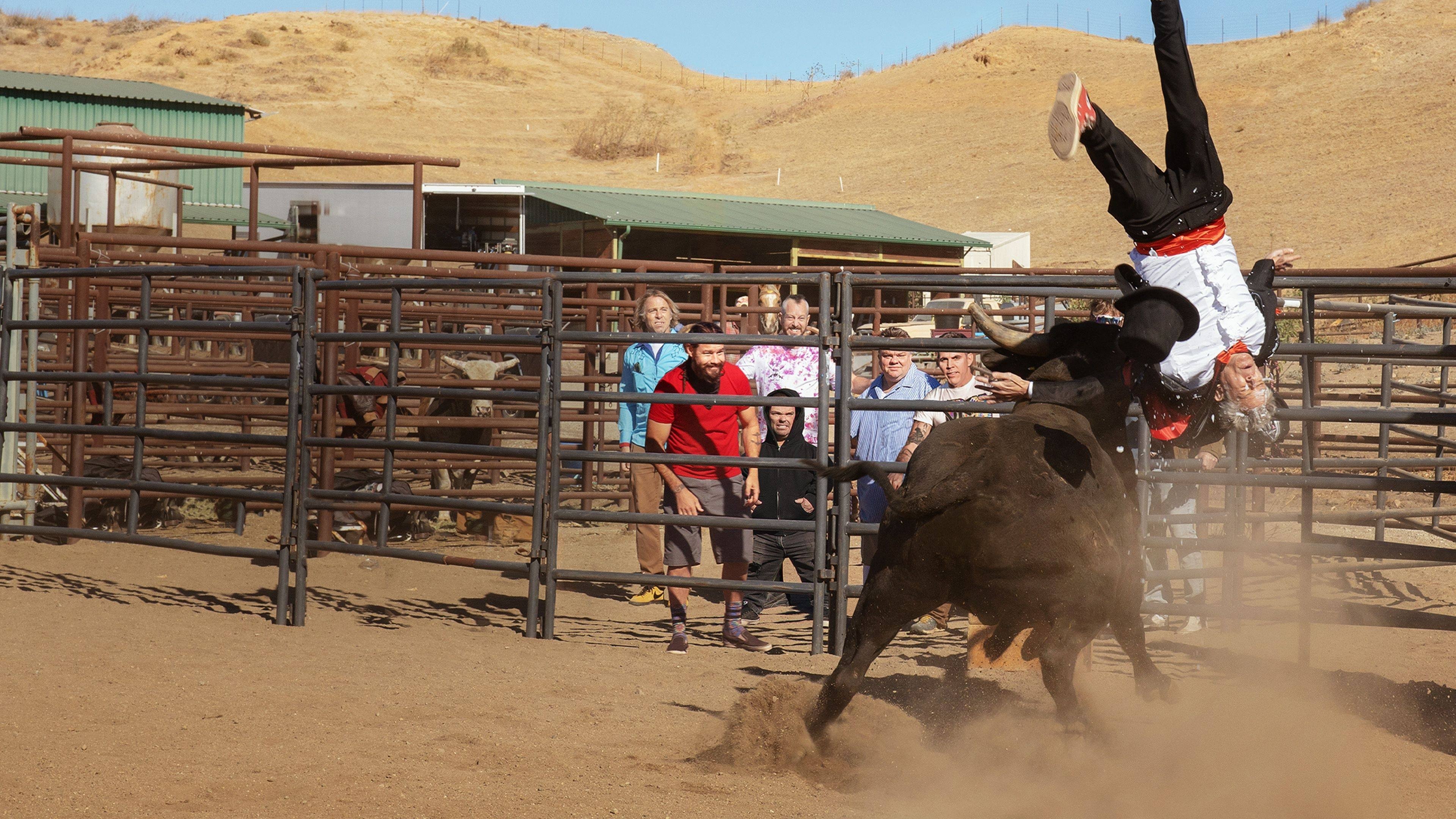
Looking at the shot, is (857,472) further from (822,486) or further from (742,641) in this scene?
(742,641)

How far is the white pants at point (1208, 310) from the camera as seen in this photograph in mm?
3623

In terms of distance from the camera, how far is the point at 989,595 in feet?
11.5

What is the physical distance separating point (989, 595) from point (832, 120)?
51031 mm

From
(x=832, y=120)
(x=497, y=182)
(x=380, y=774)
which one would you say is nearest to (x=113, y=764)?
(x=380, y=774)

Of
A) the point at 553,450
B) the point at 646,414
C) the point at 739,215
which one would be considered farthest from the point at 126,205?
the point at 739,215

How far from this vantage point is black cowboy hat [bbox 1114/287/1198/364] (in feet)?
11.2

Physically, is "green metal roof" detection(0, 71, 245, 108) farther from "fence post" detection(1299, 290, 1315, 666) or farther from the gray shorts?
"fence post" detection(1299, 290, 1315, 666)

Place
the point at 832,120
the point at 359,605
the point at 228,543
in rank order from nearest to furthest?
the point at 359,605, the point at 228,543, the point at 832,120

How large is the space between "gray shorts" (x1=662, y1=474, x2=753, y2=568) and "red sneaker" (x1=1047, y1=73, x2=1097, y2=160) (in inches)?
116

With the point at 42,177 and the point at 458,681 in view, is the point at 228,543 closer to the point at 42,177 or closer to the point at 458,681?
the point at 458,681

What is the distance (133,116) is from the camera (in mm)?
24688

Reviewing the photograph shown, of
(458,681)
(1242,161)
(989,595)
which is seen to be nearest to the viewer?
(989,595)

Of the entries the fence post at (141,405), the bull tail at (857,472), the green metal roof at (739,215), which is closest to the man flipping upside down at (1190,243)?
the bull tail at (857,472)

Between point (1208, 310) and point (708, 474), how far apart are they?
2995 millimetres
